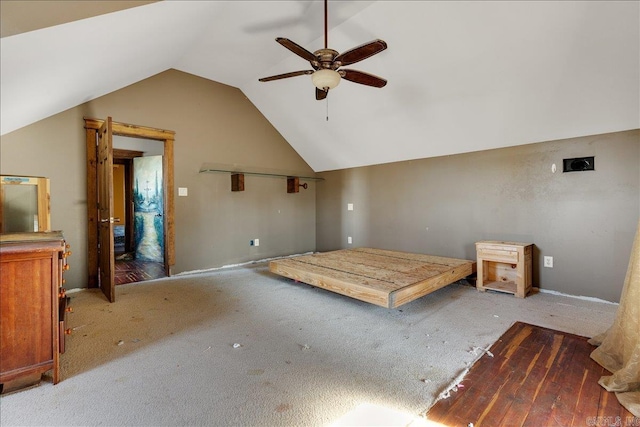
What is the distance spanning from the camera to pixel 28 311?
1.51 metres

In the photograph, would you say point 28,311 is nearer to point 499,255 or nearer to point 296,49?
point 296,49

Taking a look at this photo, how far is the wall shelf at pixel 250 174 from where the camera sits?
441cm

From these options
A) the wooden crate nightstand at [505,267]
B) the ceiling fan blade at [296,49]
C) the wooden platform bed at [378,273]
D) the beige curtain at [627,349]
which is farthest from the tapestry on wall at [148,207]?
the beige curtain at [627,349]

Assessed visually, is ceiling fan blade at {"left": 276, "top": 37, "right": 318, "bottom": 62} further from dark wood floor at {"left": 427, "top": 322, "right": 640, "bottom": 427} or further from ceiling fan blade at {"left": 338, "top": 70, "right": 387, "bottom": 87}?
dark wood floor at {"left": 427, "top": 322, "right": 640, "bottom": 427}

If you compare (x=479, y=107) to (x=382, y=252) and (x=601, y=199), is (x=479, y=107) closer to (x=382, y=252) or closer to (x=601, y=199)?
(x=601, y=199)

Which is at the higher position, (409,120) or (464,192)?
(409,120)

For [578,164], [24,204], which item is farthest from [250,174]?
[578,164]

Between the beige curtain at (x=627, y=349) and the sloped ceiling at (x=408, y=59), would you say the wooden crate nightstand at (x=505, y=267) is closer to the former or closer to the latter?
the beige curtain at (x=627, y=349)

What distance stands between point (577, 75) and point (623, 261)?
1.87 m

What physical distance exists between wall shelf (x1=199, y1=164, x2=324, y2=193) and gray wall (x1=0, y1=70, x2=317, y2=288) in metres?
0.08

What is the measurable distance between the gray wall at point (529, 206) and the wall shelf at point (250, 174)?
123cm

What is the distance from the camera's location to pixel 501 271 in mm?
3479

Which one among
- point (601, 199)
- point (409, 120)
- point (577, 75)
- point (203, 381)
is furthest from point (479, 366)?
point (409, 120)

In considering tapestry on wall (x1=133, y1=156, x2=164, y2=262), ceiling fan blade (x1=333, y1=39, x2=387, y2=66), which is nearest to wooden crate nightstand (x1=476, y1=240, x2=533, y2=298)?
ceiling fan blade (x1=333, y1=39, x2=387, y2=66)
